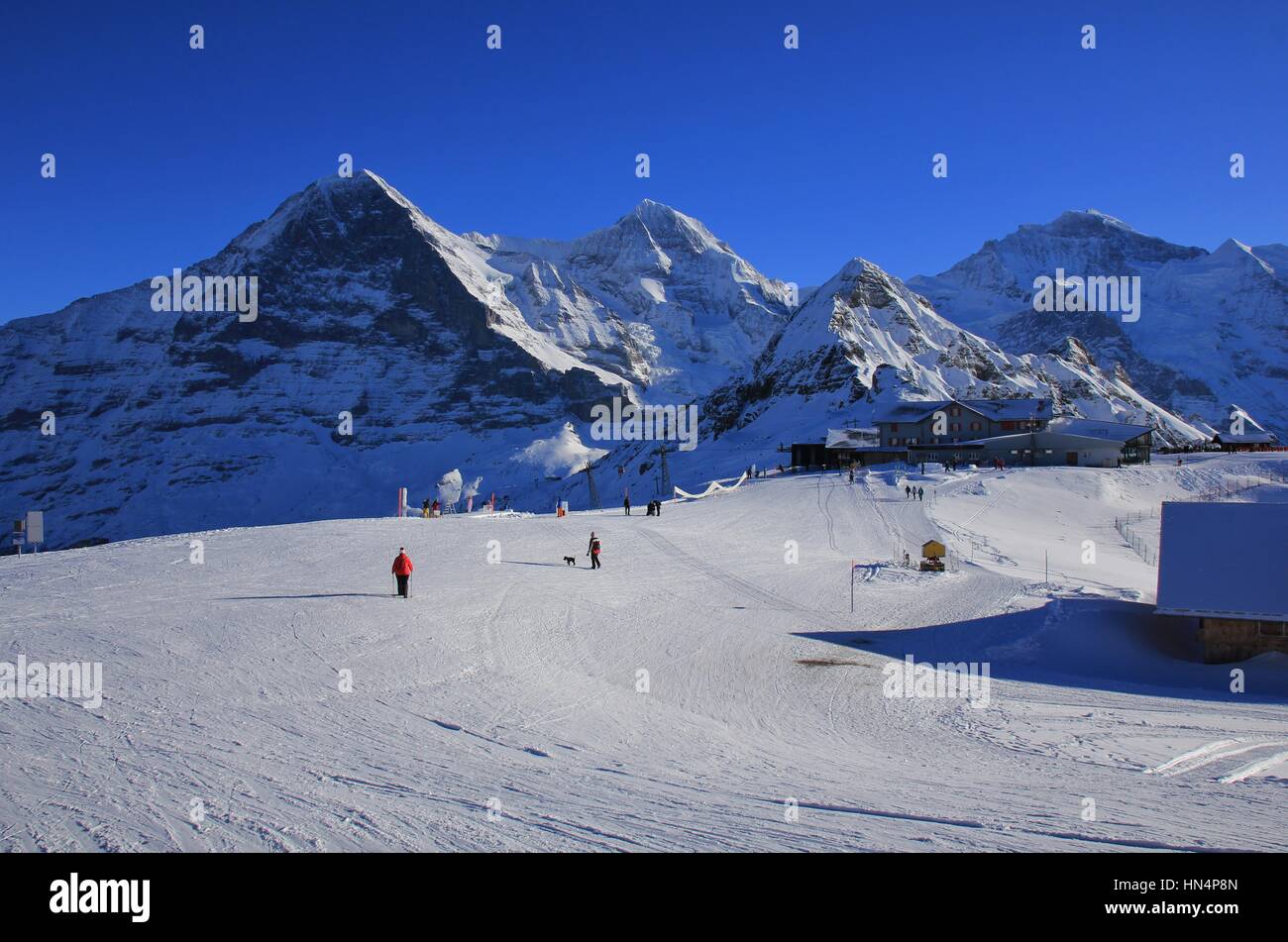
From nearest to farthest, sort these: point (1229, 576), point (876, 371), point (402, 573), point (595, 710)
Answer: point (595, 710), point (402, 573), point (1229, 576), point (876, 371)

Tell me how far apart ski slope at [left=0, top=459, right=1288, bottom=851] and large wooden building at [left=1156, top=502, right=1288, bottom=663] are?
880 mm

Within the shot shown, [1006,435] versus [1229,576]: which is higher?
[1006,435]

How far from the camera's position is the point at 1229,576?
20.7 meters

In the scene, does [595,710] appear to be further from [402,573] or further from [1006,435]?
[1006,435]

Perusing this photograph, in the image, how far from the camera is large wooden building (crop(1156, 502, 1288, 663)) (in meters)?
20.1

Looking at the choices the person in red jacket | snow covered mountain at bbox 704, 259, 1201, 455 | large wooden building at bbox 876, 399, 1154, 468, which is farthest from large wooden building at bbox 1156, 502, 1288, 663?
snow covered mountain at bbox 704, 259, 1201, 455

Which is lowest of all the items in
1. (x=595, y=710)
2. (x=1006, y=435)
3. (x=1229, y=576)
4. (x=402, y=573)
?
(x=595, y=710)

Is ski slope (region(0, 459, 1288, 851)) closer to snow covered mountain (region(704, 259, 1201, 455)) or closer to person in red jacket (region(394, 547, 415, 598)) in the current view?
person in red jacket (region(394, 547, 415, 598))

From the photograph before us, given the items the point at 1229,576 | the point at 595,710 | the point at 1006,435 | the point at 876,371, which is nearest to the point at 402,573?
the point at 595,710

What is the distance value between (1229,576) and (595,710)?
657 inches
